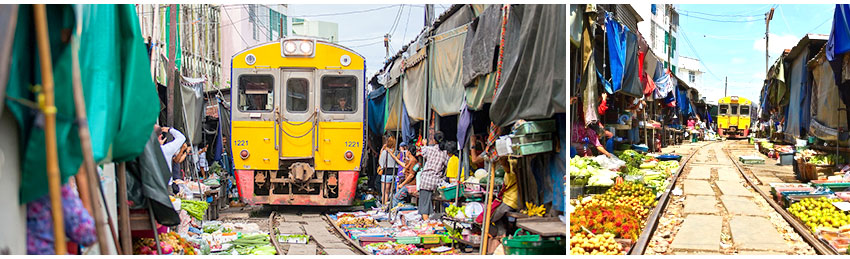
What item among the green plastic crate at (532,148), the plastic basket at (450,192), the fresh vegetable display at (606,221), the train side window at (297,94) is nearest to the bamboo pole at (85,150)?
the green plastic crate at (532,148)

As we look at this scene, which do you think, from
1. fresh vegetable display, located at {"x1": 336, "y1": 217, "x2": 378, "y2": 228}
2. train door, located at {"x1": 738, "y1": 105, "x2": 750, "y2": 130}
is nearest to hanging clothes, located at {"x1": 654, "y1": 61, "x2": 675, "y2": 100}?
fresh vegetable display, located at {"x1": 336, "y1": 217, "x2": 378, "y2": 228}

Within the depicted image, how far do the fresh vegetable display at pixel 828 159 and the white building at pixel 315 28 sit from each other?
20.9 m

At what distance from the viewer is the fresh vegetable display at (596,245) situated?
6.27 meters

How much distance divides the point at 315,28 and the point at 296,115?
66.6ft

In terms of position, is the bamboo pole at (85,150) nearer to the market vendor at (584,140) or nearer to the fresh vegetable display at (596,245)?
the fresh vegetable display at (596,245)

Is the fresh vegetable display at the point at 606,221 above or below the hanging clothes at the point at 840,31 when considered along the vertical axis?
below

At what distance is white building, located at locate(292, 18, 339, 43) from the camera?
30.7m

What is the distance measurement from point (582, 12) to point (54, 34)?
5364 millimetres

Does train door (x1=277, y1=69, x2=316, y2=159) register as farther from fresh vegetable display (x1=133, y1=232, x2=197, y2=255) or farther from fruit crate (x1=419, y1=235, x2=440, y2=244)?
fresh vegetable display (x1=133, y1=232, x2=197, y2=255)

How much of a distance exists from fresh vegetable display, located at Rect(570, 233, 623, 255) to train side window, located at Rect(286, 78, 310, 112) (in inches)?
247

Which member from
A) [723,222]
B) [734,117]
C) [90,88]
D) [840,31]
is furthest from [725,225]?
[734,117]

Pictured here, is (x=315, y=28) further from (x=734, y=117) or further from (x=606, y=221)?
(x=734, y=117)

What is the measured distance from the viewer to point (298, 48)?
37.6 feet
